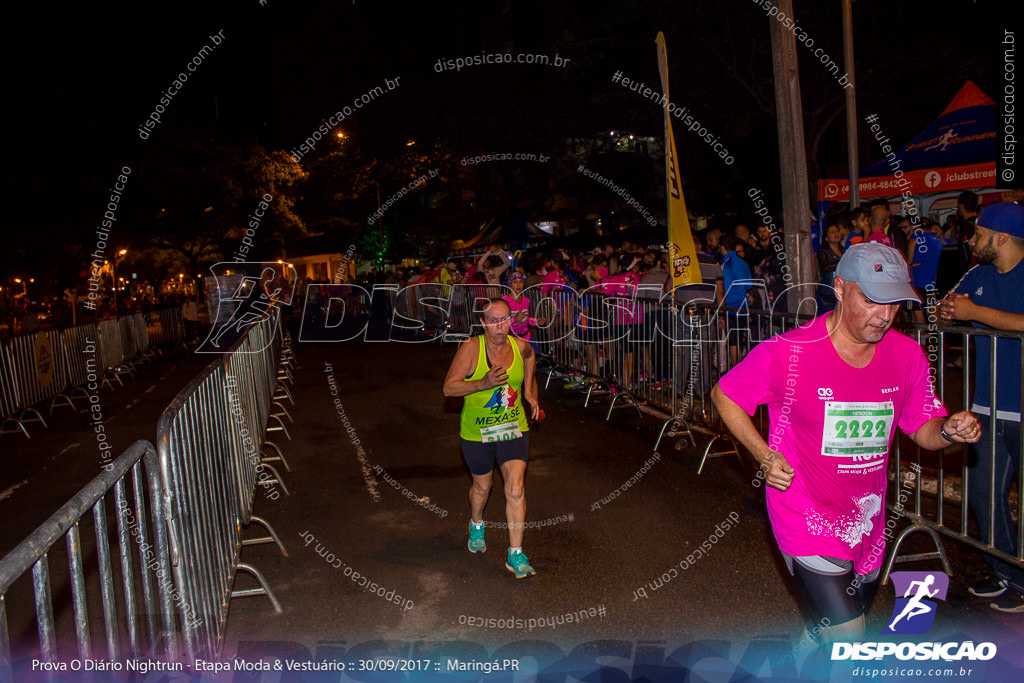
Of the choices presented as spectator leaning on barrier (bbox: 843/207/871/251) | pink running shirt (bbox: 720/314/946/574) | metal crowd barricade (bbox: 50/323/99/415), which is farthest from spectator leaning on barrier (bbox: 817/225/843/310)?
metal crowd barricade (bbox: 50/323/99/415)

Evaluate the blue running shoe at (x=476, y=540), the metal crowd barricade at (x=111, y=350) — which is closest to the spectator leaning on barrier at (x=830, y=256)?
the blue running shoe at (x=476, y=540)

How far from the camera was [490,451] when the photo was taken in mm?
5508

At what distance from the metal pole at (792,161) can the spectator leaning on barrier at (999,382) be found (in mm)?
3662

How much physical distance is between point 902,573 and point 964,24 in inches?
676

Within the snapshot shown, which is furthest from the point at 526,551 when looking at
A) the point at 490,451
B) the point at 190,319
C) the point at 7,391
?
the point at 190,319

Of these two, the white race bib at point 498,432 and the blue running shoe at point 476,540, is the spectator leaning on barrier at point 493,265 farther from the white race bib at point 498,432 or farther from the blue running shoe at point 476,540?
the white race bib at point 498,432

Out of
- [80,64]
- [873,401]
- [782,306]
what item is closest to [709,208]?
[782,306]

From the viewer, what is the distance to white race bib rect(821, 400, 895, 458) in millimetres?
3139

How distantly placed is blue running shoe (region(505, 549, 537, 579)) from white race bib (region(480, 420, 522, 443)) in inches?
30.9

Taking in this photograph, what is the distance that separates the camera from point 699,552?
5512 mm

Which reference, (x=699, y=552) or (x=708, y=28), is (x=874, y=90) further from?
(x=699, y=552)

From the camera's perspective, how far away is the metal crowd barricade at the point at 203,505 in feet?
11.4

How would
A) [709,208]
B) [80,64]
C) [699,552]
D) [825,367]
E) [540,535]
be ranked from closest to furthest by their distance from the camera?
[825,367], [699,552], [540,535], [80,64], [709,208]

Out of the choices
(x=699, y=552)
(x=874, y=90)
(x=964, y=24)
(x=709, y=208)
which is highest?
(x=964, y=24)
